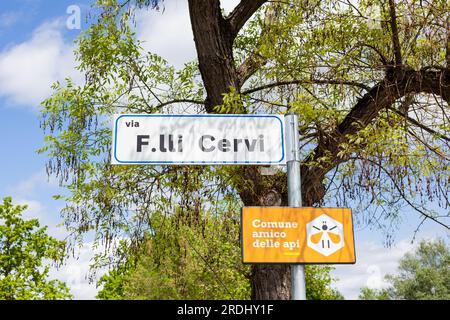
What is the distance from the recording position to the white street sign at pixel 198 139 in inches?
117

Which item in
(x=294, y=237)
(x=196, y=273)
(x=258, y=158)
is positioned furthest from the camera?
(x=196, y=273)

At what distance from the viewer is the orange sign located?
261cm

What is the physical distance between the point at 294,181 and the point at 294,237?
308mm

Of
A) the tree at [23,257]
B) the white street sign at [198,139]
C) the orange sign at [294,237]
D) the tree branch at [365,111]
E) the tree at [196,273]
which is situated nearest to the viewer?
the orange sign at [294,237]

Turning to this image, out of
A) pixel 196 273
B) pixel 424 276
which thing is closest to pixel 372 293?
pixel 424 276

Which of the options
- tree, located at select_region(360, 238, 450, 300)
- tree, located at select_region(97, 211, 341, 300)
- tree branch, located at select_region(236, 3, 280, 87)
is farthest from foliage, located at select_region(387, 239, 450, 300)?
tree branch, located at select_region(236, 3, 280, 87)

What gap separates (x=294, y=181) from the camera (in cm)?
280

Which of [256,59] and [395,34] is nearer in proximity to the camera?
[395,34]

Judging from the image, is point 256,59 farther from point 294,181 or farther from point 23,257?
point 23,257

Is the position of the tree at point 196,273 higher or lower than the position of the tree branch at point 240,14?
lower

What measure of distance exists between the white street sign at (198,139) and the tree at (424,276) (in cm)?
3815

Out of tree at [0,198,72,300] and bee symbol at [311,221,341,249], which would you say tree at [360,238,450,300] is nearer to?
tree at [0,198,72,300]

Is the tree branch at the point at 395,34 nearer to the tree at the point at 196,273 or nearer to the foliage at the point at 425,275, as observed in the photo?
the tree at the point at 196,273

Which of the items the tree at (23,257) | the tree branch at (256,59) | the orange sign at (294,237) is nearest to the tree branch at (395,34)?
the tree branch at (256,59)
